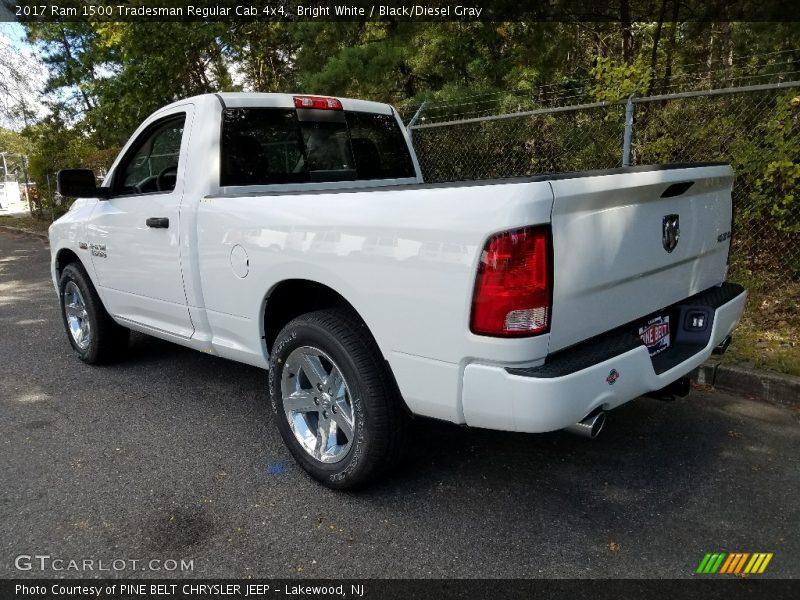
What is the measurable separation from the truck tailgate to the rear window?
208cm

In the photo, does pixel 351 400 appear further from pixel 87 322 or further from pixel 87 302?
pixel 87 322

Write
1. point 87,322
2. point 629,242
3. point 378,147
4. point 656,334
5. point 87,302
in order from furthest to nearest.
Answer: point 87,322 → point 87,302 → point 378,147 → point 656,334 → point 629,242

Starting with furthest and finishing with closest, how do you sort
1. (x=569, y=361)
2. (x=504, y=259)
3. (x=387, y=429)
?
1. (x=387, y=429)
2. (x=569, y=361)
3. (x=504, y=259)

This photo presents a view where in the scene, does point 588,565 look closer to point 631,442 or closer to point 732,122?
point 631,442

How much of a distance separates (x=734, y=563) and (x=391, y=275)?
1751 millimetres

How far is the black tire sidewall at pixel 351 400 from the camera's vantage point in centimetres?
273

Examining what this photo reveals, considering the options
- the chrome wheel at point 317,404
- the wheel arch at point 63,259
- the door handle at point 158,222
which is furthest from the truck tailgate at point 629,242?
the wheel arch at point 63,259

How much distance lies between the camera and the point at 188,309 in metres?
3.70

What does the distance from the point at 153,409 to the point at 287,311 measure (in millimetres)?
1411

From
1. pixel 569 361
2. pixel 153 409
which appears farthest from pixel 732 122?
pixel 153 409

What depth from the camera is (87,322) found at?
4.97 metres

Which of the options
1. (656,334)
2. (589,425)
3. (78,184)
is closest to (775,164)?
(656,334)

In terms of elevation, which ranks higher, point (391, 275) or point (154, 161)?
point (154, 161)

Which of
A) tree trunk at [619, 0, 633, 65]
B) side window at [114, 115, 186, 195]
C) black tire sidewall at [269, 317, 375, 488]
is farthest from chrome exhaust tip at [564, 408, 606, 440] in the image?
tree trunk at [619, 0, 633, 65]
